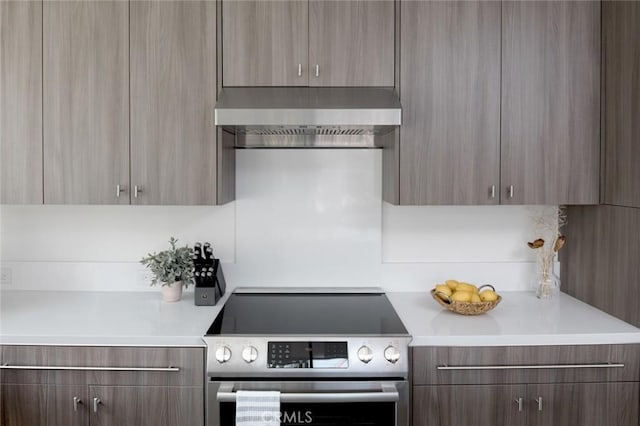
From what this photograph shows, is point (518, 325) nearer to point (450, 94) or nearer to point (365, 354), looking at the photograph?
point (365, 354)

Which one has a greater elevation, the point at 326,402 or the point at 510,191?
the point at 510,191

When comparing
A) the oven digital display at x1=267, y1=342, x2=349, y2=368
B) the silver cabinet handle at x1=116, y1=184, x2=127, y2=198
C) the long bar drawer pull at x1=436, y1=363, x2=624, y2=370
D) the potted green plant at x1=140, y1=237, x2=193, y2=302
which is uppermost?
the silver cabinet handle at x1=116, y1=184, x2=127, y2=198

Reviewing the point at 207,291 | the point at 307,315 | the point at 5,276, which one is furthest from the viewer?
the point at 5,276

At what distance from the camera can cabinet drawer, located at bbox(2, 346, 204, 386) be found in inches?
77.5

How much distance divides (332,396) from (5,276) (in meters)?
1.90

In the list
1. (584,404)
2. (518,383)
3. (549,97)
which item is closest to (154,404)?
(518,383)

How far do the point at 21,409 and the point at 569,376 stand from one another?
2.15 m

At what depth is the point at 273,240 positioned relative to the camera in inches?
106

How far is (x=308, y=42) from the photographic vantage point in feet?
7.43

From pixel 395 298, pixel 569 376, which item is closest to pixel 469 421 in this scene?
pixel 569 376

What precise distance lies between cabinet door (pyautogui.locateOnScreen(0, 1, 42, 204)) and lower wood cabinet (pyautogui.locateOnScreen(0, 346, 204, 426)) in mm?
746

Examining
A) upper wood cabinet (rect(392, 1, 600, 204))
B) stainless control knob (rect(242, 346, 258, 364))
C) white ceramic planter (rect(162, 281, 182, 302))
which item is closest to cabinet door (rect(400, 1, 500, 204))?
upper wood cabinet (rect(392, 1, 600, 204))

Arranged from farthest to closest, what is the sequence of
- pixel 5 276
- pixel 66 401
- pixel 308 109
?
pixel 5 276
pixel 308 109
pixel 66 401

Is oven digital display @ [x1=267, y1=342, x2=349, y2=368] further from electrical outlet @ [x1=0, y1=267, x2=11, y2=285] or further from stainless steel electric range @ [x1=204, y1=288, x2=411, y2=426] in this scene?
electrical outlet @ [x1=0, y1=267, x2=11, y2=285]
